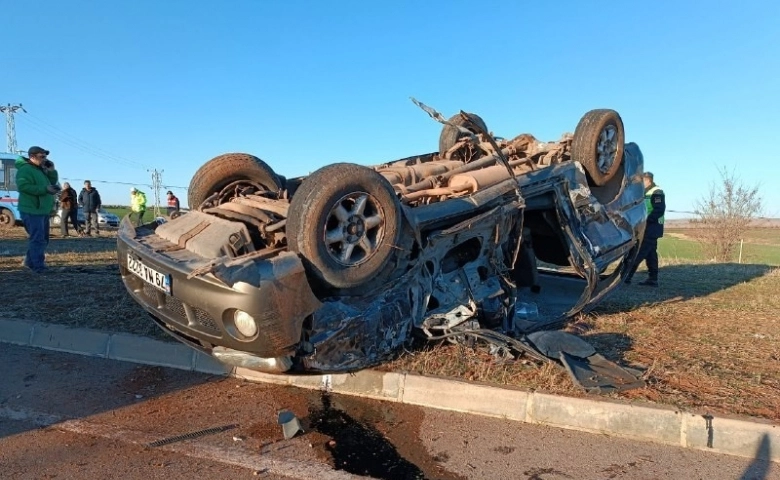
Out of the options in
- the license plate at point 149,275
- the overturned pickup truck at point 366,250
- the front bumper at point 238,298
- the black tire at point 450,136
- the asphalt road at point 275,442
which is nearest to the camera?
the asphalt road at point 275,442

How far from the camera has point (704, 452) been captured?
9.50 ft

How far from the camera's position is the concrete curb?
2.91 m

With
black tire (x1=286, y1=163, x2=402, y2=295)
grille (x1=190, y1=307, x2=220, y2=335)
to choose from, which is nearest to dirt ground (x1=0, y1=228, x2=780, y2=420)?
black tire (x1=286, y1=163, x2=402, y2=295)

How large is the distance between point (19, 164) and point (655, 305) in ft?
26.0

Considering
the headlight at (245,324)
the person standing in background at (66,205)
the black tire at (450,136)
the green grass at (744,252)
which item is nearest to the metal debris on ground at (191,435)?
the headlight at (245,324)

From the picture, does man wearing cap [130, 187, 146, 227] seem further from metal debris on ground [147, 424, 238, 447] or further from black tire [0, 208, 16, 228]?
metal debris on ground [147, 424, 238, 447]

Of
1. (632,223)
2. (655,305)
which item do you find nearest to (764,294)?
(655,305)

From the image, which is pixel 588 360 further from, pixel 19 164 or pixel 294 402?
pixel 19 164

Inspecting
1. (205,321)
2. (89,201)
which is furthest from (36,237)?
(89,201)

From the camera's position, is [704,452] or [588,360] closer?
[704,452]

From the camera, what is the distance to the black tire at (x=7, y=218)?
1723cm

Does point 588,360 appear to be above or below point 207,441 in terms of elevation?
above

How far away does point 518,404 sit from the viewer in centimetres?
328

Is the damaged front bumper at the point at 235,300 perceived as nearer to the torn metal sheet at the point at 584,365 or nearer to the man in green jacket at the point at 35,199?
the torn metal sheet at the point at 584,365
